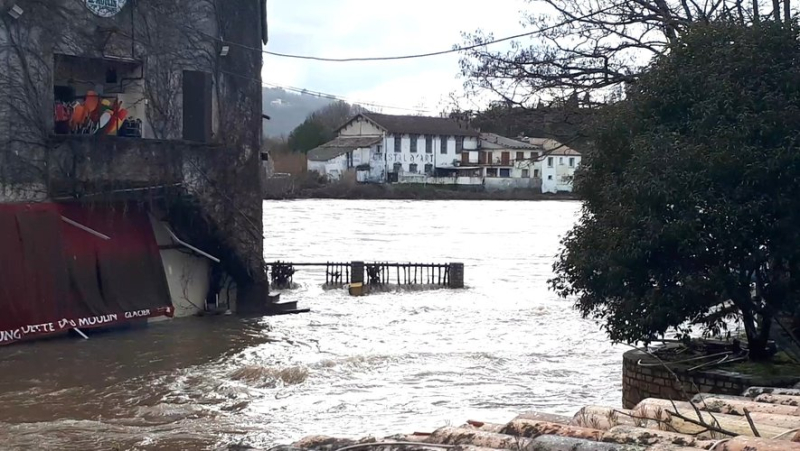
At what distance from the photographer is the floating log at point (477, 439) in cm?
605

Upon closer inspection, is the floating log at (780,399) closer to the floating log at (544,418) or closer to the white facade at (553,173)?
the floating log at (544,418)

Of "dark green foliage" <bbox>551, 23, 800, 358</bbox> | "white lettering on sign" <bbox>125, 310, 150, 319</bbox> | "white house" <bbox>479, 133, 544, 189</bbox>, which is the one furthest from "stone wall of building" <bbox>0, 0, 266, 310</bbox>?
"white house" <bbox>479, 133, 544, 189</bbox>

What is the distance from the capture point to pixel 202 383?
56.1 ft

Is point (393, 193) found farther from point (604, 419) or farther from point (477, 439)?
point (477, 439)

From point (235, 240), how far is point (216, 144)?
2.41 metres

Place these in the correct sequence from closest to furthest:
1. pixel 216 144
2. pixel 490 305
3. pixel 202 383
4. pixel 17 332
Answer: pixel 202 383 → pixel 17 332 → pixel 216 144 → pixel 490 305

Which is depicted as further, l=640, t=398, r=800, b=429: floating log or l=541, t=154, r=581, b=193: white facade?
l=541, t=154, r=581, b=193: white facade

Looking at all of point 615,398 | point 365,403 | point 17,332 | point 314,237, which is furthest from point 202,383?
point 314,237

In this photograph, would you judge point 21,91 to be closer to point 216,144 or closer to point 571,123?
point 216,144

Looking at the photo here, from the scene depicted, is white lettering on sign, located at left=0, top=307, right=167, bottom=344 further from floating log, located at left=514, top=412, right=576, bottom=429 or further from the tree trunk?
floating log, located at left=514, top=412, right=576, bottom=429

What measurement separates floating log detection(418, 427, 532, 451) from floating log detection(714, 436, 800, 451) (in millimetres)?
1134

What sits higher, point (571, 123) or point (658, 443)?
point (571, 123)

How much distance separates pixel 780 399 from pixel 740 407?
93 centimetres

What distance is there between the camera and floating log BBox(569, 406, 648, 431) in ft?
22.2
